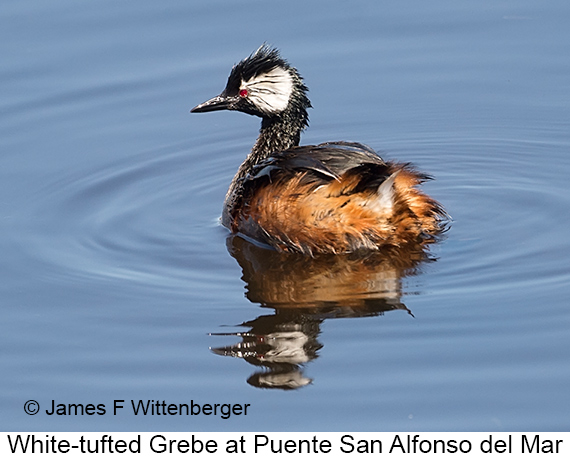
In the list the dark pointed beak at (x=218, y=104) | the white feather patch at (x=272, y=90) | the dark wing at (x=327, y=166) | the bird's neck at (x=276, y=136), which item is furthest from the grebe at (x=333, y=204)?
the dark pointed beak at (x=218, y=104)

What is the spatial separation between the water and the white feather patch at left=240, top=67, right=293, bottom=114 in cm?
82

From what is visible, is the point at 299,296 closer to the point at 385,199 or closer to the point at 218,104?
the point at 385,199

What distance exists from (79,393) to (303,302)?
58.1 inches

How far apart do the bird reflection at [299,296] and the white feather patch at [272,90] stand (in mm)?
1076

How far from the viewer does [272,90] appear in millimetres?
7621

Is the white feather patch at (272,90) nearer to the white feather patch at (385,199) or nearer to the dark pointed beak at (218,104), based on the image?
the dark pointed beak at (218,104)

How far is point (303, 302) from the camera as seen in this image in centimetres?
612

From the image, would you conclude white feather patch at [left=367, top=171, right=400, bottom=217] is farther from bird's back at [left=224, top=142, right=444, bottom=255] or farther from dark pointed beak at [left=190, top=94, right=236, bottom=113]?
dark pointed beak at [left=190, top=94, right=236, bottom=113]

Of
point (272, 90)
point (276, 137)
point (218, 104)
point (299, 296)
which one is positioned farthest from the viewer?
point (218, 104)

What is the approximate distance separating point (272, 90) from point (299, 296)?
199 centimetres

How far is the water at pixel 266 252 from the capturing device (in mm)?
5293

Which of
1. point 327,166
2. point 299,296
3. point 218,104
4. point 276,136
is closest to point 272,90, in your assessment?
point 276,136

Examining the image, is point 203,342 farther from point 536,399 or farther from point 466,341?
point 536,399

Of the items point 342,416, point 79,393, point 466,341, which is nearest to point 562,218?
point 466,341
